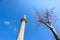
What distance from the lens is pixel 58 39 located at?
18.1 m

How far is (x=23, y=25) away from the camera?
2948cm

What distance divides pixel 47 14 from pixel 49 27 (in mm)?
2636

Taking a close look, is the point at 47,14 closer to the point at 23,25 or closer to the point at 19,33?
the point at 19,33

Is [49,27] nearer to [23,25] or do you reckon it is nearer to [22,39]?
[22,39]

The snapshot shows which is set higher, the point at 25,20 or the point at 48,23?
the point at 25,20

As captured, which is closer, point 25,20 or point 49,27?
point 49,27

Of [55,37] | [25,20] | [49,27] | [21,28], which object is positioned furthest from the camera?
[25,20]

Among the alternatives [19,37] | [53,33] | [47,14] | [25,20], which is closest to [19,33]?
[19,37]

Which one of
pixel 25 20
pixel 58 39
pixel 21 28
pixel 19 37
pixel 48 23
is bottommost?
pixel 58 39

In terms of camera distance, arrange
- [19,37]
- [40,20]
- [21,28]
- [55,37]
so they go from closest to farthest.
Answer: [55,37], [40,20], [19,37], [21,28]

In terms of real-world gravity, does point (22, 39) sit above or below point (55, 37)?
Answer: above

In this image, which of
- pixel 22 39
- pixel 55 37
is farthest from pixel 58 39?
pixel 22 39

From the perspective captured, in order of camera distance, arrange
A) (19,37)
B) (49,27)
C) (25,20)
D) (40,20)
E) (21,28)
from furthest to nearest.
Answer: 1. (25,20)
2. (21,28)
3. (19,37)
4. (40,20)
5. (49,27)

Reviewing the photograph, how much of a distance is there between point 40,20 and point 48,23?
1464mm
